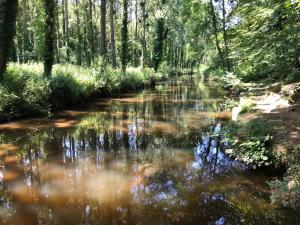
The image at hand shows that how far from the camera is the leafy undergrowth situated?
38.2ft

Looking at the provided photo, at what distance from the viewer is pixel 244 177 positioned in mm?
6570

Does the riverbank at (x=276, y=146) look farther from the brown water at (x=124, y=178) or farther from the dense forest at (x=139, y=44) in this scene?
the dense forest at (x=139, y=44)

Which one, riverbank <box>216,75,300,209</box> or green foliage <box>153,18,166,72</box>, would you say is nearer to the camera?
riverbank <box>216,75,300,209</box>

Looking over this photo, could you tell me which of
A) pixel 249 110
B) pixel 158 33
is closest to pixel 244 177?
pixel 249 110

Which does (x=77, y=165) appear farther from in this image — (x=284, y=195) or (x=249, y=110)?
(x=249, y=110)

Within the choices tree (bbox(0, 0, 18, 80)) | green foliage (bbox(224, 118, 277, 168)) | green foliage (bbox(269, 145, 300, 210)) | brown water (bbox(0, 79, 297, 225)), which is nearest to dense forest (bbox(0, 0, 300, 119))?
tree (bbox(0, 0, 18, 80))

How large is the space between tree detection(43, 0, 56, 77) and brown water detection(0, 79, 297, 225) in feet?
18.5

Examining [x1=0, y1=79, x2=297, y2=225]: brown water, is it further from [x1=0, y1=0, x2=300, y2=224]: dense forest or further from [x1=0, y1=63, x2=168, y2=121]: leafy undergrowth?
[x1=0, y1=63, x2=168, y2=121]: leafy undergrowth

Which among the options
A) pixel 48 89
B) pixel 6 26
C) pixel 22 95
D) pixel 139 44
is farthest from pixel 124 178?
pixel 139 44

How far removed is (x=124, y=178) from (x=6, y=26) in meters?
9.28

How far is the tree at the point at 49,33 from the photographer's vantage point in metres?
15.8

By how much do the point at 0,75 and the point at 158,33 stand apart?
2624 centimetres

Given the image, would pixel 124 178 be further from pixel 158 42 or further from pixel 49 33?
pixel 158 42

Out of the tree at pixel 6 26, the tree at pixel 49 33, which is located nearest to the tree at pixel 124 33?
the tree at pixel 49 33
